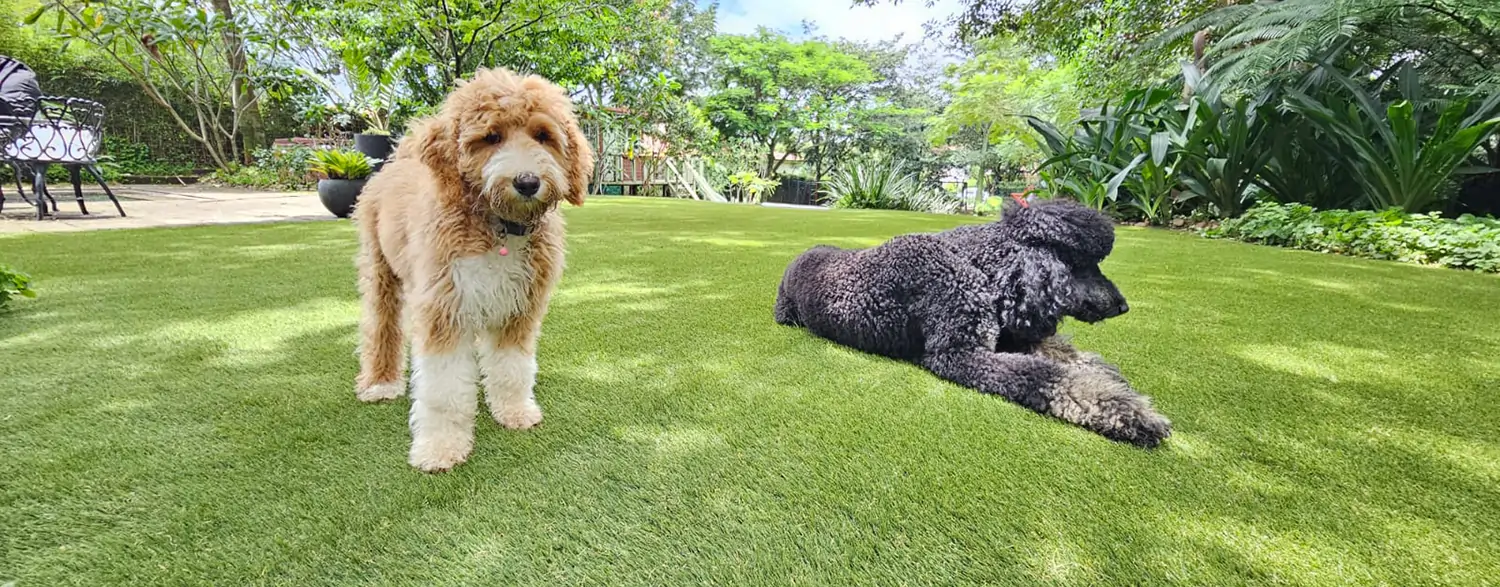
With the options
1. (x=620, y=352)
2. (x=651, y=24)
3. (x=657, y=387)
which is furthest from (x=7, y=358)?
(x=651, y=24)

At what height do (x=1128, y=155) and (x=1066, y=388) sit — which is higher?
(x=1128, y=155)

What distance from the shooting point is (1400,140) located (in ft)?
16.9

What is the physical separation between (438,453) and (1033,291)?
1.87 metres

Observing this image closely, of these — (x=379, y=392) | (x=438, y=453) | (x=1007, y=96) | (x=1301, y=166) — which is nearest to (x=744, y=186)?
(x=1007, y=96)

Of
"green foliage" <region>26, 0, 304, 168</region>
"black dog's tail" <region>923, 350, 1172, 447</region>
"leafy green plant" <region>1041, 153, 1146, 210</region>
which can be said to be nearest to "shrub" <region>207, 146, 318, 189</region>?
"green foliage" <region>26, 0, 304, 168</region>

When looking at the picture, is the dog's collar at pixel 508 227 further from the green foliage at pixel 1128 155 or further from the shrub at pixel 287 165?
the shrub at pixel 287 165

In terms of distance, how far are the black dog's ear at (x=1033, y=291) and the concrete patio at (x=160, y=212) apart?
7655 millimetres

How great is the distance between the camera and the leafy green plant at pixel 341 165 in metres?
6.55

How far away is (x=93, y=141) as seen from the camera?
237 inches

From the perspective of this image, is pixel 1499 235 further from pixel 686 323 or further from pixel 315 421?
pixel 315 421

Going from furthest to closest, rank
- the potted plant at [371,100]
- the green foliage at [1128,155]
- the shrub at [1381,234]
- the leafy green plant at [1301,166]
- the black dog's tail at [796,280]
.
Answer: the potted plant at [371,100]
the green foliage at [1128,155]
the leafy green plant at [1301,166]
the shrub at [1381,234]
the black dog's tail at [796,280]

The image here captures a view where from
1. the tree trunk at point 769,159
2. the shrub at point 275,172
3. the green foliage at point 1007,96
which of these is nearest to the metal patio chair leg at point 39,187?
the shrub at point 275,172

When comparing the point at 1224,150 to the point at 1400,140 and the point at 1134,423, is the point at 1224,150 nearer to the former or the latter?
the point at 1400,140

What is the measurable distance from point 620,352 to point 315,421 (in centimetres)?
104
